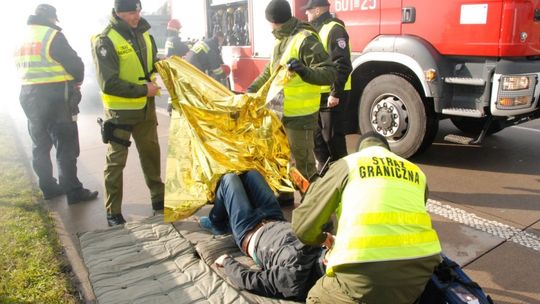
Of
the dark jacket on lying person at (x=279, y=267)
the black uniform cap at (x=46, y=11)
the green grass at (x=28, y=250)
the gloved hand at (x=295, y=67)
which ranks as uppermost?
the black uniform cap at (x=46, y=11)

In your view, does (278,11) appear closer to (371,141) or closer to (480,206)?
(371,141)

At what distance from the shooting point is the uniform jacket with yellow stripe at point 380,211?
185 cm

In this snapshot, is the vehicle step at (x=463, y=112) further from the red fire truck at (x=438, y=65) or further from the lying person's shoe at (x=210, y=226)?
the lying person's shoe at (x=210, y=226)

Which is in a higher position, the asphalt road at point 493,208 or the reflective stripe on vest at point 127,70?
the reflective stripe on vest at point 127,70

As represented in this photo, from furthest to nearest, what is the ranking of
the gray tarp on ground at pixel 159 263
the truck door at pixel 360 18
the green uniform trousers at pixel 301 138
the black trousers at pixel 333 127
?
1. the truck door at pixel 360 18
2. the black trousers at pixel 333 127
3. the green uniform trousers at pixel 301 138
4. the gray tarp on ground at pixel 159 263

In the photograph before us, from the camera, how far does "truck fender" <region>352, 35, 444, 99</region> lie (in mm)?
4816

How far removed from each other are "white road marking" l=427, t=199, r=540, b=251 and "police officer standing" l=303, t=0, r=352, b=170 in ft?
3.58

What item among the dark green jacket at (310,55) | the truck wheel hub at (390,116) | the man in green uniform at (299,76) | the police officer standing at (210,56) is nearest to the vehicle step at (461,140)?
the truck wheel hub at (390,116)

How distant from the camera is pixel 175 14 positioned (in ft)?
33.1

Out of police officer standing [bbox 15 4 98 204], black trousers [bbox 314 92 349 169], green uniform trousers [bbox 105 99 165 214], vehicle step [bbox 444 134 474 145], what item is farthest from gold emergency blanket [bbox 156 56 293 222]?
vehicle step [bbox 444 134 474 145]

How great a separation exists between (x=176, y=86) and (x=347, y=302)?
2441mm

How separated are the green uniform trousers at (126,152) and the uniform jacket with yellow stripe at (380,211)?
2.43 m

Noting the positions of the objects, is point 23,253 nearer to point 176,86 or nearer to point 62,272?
point 62,272

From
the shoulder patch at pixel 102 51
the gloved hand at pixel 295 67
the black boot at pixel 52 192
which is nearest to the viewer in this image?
the gloved hand at pixel 295 67
